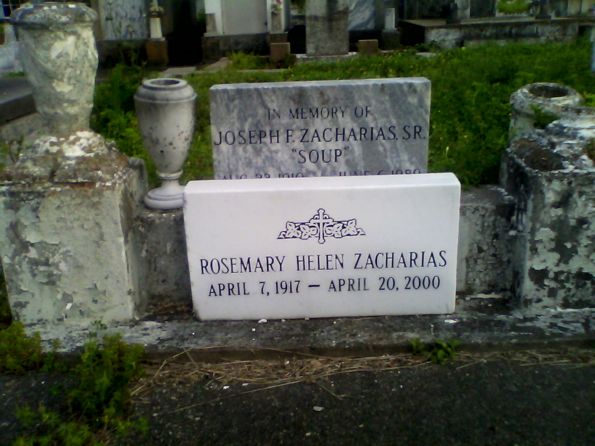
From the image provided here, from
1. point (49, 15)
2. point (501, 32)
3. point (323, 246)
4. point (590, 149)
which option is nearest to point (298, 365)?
point (323, 246)

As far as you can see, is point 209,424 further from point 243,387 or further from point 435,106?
point 435,106

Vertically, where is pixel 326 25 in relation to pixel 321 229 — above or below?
above

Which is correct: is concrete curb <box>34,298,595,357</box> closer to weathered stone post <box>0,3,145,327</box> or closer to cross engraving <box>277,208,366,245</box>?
weathered stone post <box>0,3,145,327</box>

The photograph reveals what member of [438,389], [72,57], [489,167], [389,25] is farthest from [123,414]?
[389,25]

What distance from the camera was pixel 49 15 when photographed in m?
2.87

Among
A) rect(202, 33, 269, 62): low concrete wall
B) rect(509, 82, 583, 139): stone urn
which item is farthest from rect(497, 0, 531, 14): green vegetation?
rect(509, 82, 583, 139): stone urn

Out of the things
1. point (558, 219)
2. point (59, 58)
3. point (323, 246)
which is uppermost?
point (59, 58)

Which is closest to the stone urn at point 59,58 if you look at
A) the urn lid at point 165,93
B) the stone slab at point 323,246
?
the urn lid at point 165,93

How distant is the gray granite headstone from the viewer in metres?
3.74

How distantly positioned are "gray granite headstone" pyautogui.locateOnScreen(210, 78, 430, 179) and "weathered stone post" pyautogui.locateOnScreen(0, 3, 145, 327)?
0.83 metres

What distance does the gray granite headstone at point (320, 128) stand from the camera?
374cm

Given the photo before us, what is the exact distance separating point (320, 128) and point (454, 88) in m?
4.11

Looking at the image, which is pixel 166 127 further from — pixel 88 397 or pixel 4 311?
pixel 88 397

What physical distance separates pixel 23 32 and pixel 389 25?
12.0 metres
